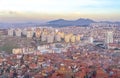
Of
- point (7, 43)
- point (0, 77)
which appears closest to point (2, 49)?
point (7, 43)

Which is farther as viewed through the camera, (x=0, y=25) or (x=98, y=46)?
(x=0, y=25)

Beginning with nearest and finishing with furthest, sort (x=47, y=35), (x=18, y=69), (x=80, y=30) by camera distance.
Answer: (x=18, y=69)
(x=47, y=35)
(x=80, y=30)

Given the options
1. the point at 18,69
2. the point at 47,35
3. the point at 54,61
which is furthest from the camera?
the point at 47,35

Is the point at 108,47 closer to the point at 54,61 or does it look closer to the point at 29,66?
the point at 54,61

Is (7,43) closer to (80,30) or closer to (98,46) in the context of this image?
(98,46)

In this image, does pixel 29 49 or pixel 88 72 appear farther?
pixel 29 49

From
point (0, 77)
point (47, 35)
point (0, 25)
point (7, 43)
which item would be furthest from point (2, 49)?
point (0, 25)

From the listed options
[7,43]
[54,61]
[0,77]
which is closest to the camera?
[0,77]

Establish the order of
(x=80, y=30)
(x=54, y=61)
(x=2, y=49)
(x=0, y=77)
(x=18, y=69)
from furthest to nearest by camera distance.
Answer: (x=80, y=30) < (x=2, y=49) < (x=54, y=61) < (x=18, y=69) < (x=0, y=77)
